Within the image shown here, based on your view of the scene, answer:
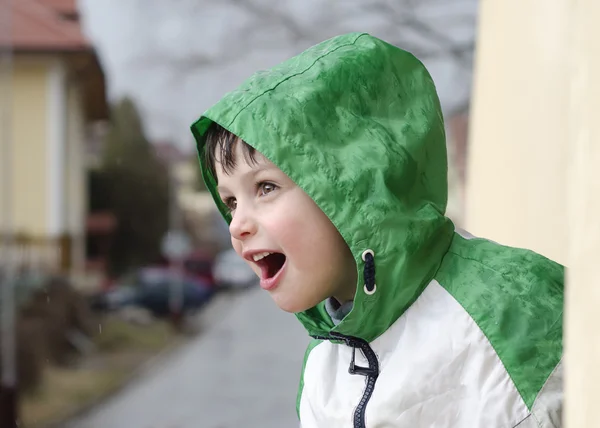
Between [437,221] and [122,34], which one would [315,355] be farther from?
[122,34]

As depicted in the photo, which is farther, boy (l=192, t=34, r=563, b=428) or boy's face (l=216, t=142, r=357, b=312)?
boy's face (l=216, t=142, r=357, b=312)

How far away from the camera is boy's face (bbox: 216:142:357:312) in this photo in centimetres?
143

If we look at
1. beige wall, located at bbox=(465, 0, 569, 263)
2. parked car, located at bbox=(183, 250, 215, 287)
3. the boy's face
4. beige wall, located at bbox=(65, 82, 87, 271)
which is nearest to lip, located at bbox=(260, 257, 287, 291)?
the boy's face

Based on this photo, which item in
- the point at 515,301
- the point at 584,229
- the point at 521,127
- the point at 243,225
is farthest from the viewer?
the point at 521,127

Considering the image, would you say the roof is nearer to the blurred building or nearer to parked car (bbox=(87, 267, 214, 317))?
the blurred building

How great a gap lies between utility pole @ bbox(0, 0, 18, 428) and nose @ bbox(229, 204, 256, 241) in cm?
456

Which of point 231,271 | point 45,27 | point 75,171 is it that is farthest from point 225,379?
point 45,27

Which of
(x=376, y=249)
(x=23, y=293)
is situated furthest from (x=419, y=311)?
(x=23, y=293)

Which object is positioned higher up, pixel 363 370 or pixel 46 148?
pixel 46 148

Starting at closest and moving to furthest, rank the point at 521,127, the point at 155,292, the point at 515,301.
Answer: the point at 515,301, the point at 521,127, the point at 155,292

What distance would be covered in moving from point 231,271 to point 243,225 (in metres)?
4.32

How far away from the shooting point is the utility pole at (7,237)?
5.60 meters

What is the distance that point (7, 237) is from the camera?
224 inches

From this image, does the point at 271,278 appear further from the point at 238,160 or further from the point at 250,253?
the point at 238,160
